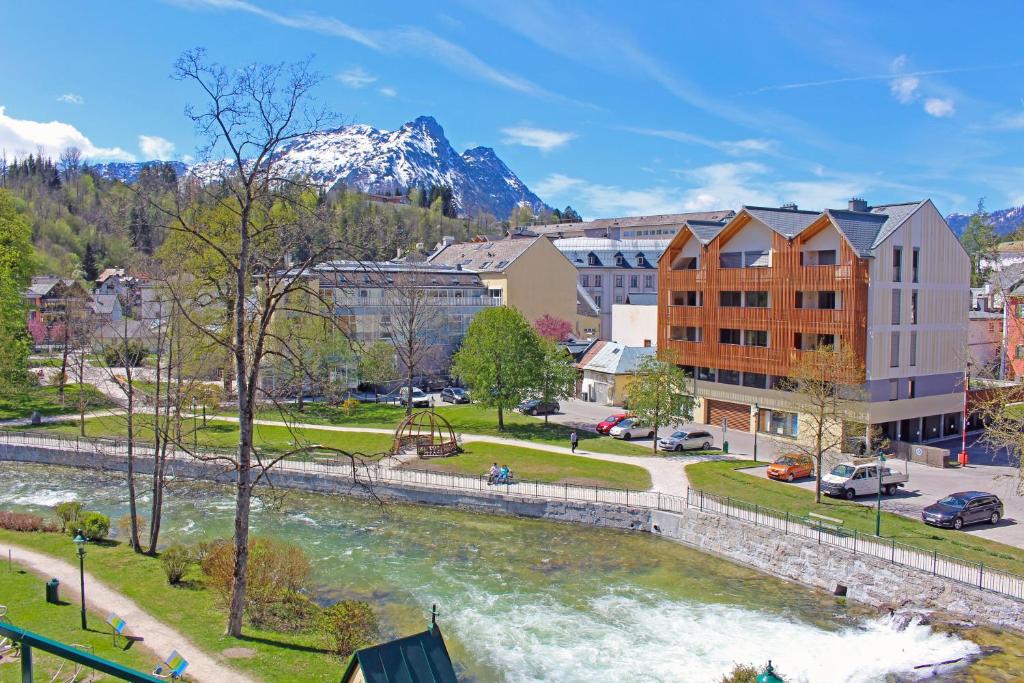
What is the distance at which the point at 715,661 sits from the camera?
21.3 m

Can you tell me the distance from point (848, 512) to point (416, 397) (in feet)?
126

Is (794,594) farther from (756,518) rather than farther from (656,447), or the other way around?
(656,447)

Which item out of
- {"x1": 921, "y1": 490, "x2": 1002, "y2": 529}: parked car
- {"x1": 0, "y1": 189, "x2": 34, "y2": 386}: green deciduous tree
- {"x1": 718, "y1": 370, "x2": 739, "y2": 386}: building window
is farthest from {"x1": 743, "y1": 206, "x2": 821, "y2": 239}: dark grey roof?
{"x1": 0, "y1": 189, "x2": 34, "y2": 386}: green deciduous tree

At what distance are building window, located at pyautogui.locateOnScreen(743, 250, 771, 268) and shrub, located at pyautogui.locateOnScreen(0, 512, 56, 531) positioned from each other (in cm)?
4125

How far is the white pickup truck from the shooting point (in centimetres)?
3419

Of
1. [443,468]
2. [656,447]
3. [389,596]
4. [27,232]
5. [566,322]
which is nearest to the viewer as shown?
[389,596]

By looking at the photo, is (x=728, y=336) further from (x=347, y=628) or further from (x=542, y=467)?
(x=347, y=628)

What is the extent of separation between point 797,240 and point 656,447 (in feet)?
50.5

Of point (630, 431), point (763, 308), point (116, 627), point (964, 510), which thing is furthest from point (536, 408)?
point (116, 627)

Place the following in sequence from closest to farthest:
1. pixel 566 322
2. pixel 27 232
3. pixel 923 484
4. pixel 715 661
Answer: pixel 715 661 < pixel 923 484 < pixel 27 232 < pixel 566 322

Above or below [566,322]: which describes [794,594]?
below

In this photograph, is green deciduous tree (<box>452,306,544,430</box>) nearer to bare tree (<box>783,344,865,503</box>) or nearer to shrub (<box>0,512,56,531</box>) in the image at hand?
bare tree (<box>783,344,865,503</box>)

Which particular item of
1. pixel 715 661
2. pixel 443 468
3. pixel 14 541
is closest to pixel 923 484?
pixel 715 661

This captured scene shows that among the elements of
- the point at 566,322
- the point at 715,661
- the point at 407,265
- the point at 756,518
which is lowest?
the point at 715,661
